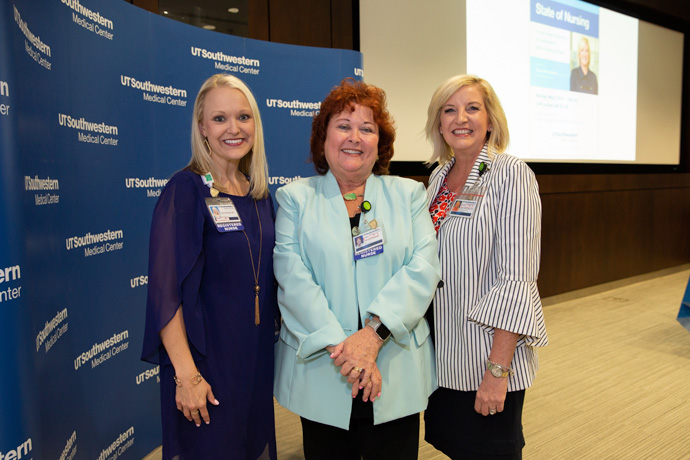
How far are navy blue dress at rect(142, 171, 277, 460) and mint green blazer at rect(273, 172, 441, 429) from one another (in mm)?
133

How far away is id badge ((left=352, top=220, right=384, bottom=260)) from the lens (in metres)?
1.50

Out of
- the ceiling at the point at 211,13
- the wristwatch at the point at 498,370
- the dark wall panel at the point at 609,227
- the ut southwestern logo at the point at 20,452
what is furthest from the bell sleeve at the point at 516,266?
the dark wall panel at the point at 609,227

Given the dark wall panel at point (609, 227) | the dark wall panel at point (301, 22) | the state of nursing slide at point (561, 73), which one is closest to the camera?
the dark wall panel at point (301, 22)

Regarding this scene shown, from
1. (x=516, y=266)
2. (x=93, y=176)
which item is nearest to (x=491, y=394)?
(x=516, y=266)

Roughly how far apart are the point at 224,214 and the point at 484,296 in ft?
2.92

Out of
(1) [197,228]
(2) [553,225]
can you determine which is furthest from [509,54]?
(1) [197,228]

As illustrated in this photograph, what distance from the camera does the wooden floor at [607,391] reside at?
2.62 m

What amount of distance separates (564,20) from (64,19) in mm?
5528

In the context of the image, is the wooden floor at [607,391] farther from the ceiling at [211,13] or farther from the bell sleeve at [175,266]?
the ceiling at [211,13]

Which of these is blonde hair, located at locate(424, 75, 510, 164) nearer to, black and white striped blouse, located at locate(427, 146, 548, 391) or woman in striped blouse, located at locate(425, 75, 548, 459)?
woman in striped blouse, located at locate(425, 75, 548, 459)

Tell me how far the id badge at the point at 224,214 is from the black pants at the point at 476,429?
0.92 m

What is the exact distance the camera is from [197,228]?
151 cm

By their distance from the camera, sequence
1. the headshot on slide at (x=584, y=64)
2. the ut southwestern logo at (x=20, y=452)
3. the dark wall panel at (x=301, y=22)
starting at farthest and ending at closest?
the headshot on slide at (x=584, y=64) → the dark wall panel at (x=301, y=22) → the ut southwestern logo at (x=20, y=452)

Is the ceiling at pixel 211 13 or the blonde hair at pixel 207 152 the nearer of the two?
the blonde hair at pixel 207 152
